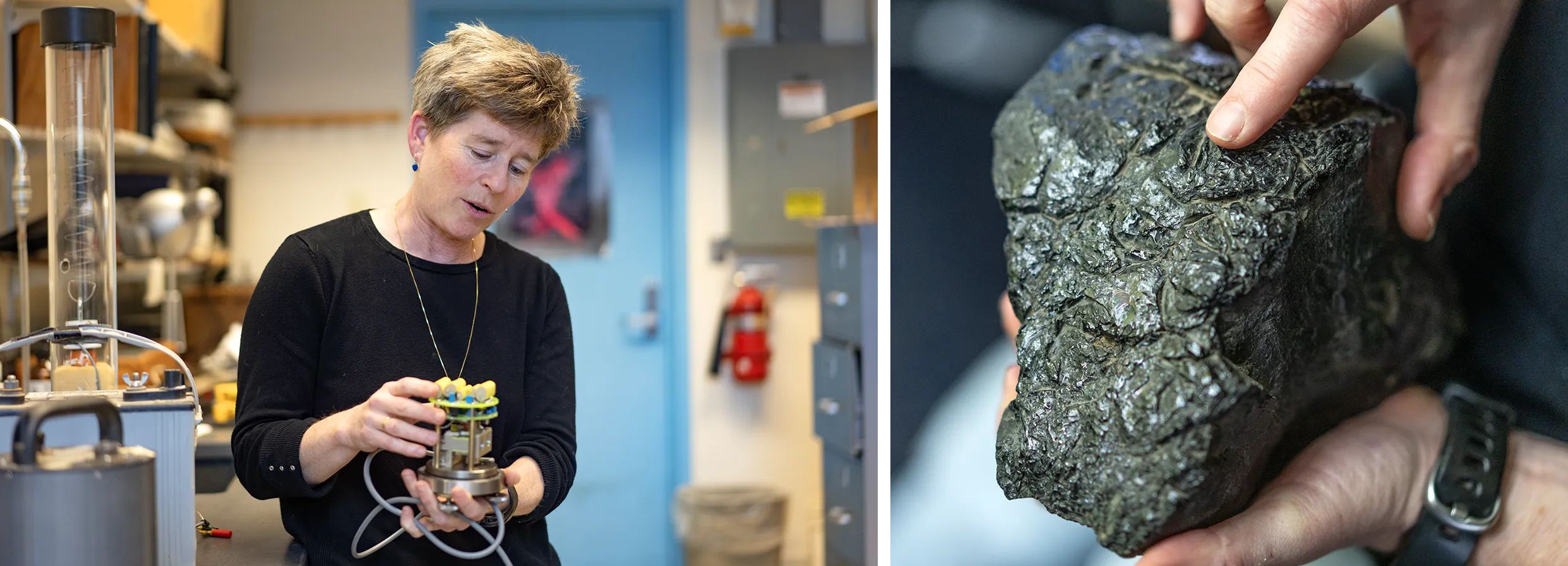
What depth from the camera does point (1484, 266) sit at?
1.25 m

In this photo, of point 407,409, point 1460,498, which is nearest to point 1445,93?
point 1460,498

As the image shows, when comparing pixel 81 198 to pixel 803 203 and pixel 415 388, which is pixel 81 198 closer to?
pixel 415 388

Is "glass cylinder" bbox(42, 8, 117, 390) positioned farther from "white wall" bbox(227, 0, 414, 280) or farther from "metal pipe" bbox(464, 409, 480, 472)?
"white wall" bbox(227, 0, 414, 280)

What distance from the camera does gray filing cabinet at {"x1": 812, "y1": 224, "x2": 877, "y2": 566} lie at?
2.39 m

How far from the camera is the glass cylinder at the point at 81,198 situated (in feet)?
3.97

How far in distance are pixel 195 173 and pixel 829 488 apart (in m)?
2.03

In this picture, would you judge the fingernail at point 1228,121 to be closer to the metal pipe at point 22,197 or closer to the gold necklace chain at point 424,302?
the gold necklace chain at point 424,302

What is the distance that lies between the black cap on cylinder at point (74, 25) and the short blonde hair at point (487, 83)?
349 mm

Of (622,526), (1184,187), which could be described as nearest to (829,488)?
(622,526)

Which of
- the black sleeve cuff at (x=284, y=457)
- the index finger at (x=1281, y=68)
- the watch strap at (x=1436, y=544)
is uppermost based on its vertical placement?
the index finger at (x=1281, y=68)

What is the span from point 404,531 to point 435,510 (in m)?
0.13

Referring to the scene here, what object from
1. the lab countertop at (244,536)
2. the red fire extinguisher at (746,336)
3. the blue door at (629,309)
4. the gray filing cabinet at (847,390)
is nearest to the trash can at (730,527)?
the blue door at (629,309)

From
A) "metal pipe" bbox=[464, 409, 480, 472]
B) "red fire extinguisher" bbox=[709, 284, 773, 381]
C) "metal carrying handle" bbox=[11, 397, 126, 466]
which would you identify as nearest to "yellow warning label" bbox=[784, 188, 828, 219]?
"red fire extinguisher" bbox=[709, 284, 773, 381]

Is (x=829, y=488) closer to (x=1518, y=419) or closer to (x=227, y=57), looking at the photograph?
(x=1518, y=419)
